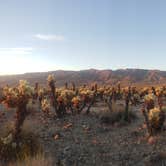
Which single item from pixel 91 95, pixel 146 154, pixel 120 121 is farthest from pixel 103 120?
pixel 146 154

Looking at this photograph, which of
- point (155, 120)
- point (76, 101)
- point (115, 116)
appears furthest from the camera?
point (76, 101)

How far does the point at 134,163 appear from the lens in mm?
9438

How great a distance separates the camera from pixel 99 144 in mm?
11781

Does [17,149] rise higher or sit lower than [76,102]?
lower

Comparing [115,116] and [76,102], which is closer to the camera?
[115,116]

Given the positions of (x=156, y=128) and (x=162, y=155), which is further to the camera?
(x=156, y=128)

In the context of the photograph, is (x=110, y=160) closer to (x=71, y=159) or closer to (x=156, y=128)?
(x=71, y=159)

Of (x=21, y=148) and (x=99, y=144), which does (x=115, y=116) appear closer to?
(x=99, y=144)

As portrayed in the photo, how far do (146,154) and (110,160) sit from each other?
3.92ft

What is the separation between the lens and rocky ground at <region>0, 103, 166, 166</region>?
9.57m

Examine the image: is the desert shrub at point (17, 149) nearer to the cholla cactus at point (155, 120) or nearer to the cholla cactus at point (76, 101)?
the cholla cactus at point (155, 120)

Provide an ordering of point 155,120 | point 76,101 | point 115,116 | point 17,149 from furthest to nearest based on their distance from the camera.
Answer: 1. point 76,101
2. point 115,116
3. point 155,120
4. point 17,149

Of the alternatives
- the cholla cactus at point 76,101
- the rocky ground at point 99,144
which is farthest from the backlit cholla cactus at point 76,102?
the rocky ground at point 99,144

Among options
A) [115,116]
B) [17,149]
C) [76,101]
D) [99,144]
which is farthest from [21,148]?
[76,101]
